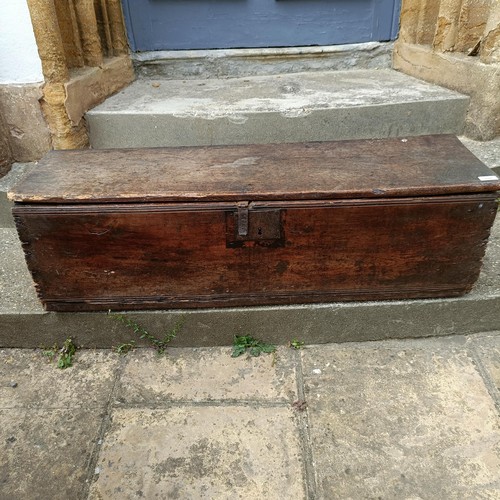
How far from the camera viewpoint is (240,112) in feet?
7.08

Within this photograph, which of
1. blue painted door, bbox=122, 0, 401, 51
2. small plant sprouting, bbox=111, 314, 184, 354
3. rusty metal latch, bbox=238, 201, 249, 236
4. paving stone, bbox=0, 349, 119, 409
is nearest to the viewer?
rusty metal latch, bbox=238, 201, 249, 236

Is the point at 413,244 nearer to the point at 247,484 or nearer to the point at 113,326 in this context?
the point at 247,484

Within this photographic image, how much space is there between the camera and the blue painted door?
2.54m

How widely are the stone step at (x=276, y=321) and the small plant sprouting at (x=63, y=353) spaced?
28mm

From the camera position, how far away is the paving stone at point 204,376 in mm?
1564

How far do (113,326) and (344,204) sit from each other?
0.93m

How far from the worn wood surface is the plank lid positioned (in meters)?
0.04

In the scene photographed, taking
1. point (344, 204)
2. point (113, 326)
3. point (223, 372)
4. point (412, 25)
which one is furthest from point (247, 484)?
point (412, 25)

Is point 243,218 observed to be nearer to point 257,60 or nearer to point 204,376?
point 204,376

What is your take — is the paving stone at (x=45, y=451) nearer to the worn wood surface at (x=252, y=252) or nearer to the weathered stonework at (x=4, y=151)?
the worn wood surface at (x=252, y=252)

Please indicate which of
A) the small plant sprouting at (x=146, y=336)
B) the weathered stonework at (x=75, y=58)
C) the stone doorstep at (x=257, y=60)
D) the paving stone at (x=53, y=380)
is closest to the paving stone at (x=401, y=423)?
the small plant sprouting at (x=146, y=336)

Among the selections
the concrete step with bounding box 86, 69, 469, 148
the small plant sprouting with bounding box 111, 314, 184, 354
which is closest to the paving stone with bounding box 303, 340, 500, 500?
the small plant sprouting with bounding box 111, 314, 184, 354

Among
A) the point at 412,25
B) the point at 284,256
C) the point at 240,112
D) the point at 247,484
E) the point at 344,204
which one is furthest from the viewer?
the point at 412,25

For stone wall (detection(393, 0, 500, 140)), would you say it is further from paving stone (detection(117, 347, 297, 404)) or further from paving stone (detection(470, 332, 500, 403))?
paving stone (detection(117, 347, 297, 404))
